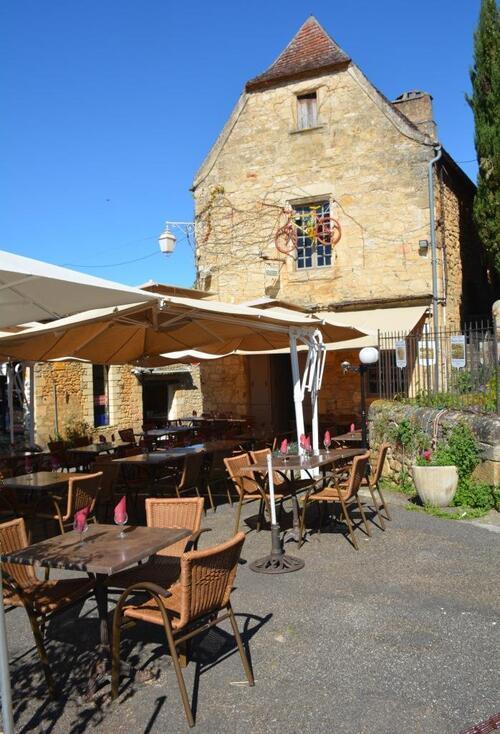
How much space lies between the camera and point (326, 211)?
45.6 ft

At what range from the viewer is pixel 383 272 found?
13.2 metres

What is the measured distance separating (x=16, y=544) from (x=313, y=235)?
1112 cm

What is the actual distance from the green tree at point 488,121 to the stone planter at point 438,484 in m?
7.21

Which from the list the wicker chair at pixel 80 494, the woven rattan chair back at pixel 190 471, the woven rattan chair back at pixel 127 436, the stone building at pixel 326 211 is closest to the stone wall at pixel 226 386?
the stone building at pixel 326 211

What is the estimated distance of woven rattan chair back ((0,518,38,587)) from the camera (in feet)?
12.1

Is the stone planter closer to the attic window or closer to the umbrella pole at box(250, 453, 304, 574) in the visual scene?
the umbrella pole at box(250, 453, 304, 574)

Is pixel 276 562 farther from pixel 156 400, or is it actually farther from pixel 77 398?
pixel 156 400

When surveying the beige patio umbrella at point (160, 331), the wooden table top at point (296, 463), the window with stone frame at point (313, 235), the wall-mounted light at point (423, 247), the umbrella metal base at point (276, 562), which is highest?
the window with stone frame at point (313, 235)

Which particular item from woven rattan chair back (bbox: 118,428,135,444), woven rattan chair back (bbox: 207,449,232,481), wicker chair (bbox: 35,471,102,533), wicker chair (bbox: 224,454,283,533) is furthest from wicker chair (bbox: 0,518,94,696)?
woven rattan chair back (bbox: 118,428,135,444)

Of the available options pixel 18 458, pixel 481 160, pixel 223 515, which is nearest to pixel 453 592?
pixel 223 515

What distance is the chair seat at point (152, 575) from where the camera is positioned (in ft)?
12.6

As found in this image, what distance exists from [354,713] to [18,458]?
272 inches

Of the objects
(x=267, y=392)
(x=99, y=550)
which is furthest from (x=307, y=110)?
(x=99, y=550)

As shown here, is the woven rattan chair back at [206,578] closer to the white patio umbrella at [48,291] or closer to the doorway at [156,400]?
the white patio umbrella at [48,291]
